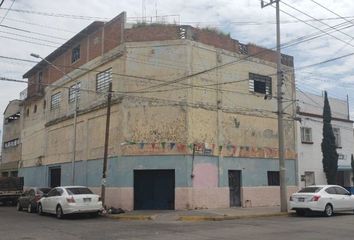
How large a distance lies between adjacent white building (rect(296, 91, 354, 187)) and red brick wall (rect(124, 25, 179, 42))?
1024 centimetres

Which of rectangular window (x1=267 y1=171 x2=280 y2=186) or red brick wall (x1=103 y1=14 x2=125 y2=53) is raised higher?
red brick wall (x1=103 y1=14 x2=125 y2=53)

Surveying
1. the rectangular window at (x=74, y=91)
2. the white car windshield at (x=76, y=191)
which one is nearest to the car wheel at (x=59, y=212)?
the white car windshield at (x=76, y=191)

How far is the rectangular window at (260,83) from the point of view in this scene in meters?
30.1

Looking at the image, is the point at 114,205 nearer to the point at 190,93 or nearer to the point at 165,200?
the point at 165,200

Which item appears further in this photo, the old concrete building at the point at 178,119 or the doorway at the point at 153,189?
the doorway at the point at 153,189

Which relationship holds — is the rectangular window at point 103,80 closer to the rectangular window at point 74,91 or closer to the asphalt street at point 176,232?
the rectangular window at point 74,91

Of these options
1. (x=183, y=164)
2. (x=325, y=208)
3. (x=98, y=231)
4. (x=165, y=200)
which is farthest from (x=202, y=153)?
(x=98, y=231)

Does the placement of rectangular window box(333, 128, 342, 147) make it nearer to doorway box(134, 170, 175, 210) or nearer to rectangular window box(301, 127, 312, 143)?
rectangular window box(301, 127, 312, 143)

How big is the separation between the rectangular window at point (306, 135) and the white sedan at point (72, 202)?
16291mm

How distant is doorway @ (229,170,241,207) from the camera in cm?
2770

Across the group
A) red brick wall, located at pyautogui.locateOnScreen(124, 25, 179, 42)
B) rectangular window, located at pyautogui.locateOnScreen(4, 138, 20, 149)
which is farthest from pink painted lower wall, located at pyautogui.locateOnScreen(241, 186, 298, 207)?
rectangular window, located at pyautogui.locateOnScreen(4, 138, 20, 149)

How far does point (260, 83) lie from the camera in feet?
Answer: 101

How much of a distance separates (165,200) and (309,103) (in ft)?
45.7

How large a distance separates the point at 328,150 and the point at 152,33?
48.8 feet
